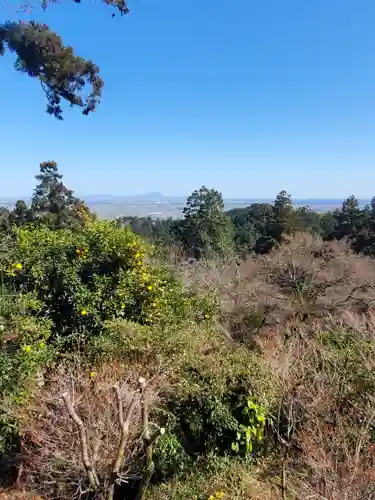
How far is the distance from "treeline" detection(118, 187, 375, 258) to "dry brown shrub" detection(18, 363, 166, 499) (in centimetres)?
1897

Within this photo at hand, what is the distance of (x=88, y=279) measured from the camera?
280 inches

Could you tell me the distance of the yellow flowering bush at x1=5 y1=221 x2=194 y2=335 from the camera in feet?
22.4

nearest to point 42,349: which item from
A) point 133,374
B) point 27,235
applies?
point 133,374

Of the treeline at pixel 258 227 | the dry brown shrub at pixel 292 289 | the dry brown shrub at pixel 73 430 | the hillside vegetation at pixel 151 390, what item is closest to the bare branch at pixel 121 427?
the hillside vegetation at pixel 151 390

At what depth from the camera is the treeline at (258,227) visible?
25.4 metres

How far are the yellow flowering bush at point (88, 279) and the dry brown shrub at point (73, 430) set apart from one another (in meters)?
1.39

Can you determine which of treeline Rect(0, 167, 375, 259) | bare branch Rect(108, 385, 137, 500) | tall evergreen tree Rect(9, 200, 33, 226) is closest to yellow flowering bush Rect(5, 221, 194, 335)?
bare branch Rect(108, 385, 137, 500)

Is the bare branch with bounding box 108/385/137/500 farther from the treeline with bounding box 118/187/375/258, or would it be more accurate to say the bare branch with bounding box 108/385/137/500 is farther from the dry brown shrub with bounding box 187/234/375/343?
the treeline with bounding box 118/187/375/258

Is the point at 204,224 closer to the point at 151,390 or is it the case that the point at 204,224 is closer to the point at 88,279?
the point at 88,279

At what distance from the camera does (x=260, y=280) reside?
17.0 m

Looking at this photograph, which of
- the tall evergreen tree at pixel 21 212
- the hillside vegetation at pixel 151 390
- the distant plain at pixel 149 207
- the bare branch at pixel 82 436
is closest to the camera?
the bare branch at pixel 82 436

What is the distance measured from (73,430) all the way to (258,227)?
92.0 feet

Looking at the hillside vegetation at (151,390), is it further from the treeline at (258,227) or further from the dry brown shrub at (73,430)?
the treeline at (258,227)

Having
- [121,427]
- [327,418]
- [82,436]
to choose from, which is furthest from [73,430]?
[327,418]
